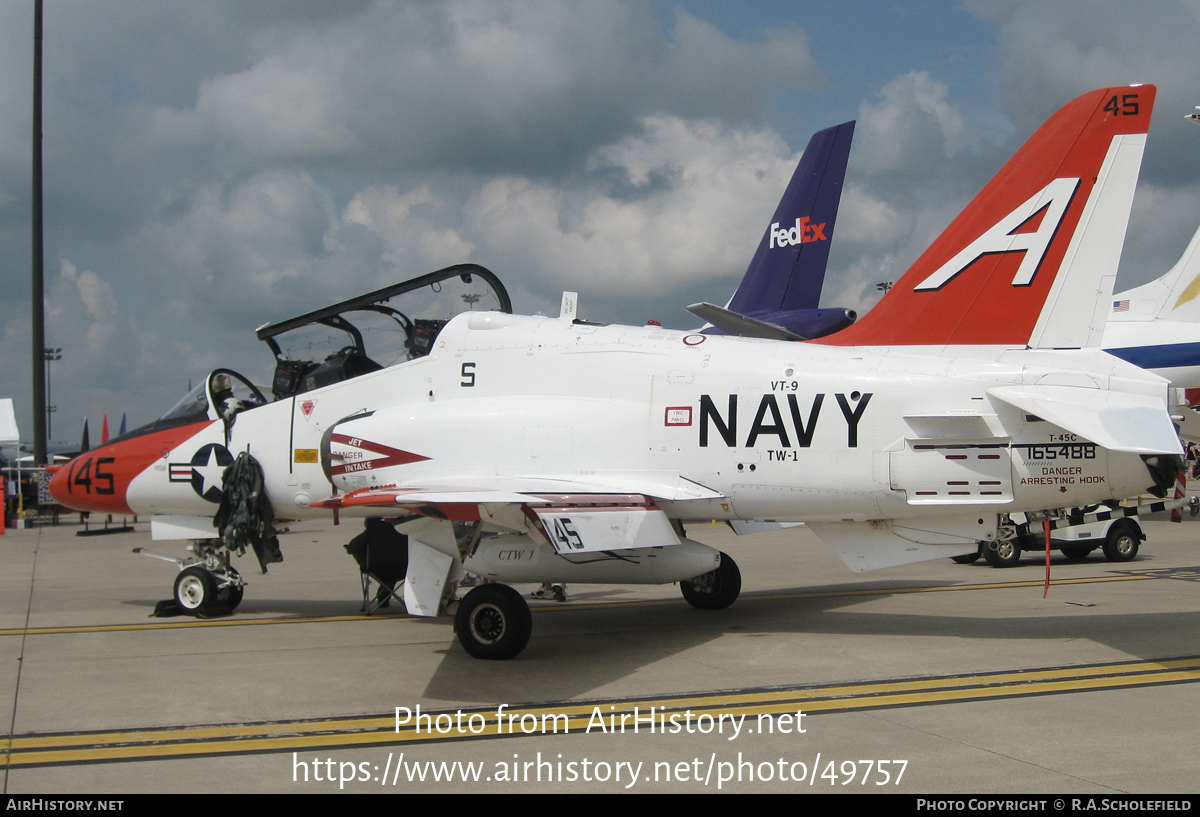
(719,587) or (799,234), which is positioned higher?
(799,234)

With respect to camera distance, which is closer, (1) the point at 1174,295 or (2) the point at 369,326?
(2) the point at 369,326

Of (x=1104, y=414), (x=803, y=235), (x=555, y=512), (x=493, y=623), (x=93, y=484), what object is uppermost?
(x=803, y=235)

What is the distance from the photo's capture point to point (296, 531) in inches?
1006

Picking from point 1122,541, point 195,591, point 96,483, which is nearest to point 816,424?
point 195,591

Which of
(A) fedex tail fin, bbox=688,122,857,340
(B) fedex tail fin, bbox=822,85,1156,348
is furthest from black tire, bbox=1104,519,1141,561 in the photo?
(B) fedex tail fin, bbox=822,85,1156,348

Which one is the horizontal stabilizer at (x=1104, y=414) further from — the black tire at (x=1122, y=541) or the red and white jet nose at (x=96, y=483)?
the red and white jet nose at (x=96, y=483)

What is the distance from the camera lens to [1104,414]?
22.3 feet

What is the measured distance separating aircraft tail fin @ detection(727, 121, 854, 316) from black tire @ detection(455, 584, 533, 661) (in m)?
8.91

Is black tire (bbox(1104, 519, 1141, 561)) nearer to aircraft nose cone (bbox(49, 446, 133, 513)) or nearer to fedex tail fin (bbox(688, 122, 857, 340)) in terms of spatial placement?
fedex tail fin (bbox(688, 122, 857, 340))

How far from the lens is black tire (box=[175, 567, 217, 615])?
10180mm

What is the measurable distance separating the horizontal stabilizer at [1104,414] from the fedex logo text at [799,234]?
8.15 metres

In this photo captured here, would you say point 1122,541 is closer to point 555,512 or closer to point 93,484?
point 555,512

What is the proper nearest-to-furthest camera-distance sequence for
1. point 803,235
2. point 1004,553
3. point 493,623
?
point 493,623
point 1004,553
point 803,235

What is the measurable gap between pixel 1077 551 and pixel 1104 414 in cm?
875
